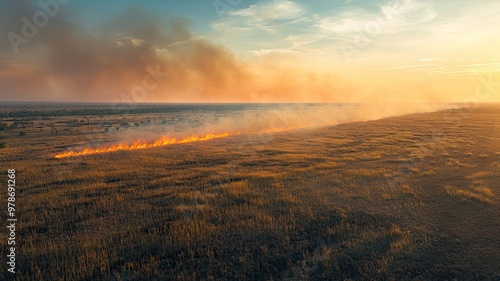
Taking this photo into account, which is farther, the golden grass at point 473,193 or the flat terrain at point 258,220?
the golden grass at point 473,193

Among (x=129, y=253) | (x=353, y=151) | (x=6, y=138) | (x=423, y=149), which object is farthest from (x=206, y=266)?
(x=6, y=138)

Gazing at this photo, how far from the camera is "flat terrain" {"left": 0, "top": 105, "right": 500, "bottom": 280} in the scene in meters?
8.27

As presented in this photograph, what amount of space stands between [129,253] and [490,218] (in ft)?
49.2

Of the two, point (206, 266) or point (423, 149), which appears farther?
point (423, 149)

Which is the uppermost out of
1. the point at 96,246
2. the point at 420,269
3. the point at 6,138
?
the point at 6,138

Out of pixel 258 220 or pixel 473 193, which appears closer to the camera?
pixel 258 220

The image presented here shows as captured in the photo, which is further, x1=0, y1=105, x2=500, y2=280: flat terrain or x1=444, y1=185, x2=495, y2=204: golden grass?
x1=444, y1=185, x2=495, y2=204: golden grass

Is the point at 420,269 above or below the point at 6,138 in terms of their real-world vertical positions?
below

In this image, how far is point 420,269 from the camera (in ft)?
26.5

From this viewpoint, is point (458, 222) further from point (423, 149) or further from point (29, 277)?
point (423, 149)

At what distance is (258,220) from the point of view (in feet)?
37.6

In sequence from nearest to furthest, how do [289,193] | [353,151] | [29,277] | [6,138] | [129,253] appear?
[29,277], [129,253], [289,193], [353,151], [6,138]

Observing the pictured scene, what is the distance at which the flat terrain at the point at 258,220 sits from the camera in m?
8.27

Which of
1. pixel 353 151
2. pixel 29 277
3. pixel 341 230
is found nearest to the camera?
pixel 29 277
